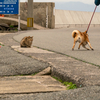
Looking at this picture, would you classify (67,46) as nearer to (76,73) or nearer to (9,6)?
(76,73)

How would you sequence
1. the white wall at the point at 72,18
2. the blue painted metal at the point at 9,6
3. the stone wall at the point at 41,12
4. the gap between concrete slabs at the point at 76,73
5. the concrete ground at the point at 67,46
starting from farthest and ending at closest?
the white wall at the point at 72,18, the stone wall at the point at 41,12, the blue painted metal at the point at 9,6, the concrete ground at the point at 67,46, the gap between concrete slabs at the point at 76,73

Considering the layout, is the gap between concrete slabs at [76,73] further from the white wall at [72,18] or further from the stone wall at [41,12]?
the white wall at [72,18]

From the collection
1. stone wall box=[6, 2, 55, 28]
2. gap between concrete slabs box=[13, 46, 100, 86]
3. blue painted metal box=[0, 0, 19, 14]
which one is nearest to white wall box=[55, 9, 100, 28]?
stone wall box=[6, 2, 55, 28]

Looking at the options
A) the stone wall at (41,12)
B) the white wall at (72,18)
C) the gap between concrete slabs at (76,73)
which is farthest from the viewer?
the white wall at (72,18)

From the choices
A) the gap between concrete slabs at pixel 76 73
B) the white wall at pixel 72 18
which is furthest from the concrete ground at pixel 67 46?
the white wall at pixel 72 18

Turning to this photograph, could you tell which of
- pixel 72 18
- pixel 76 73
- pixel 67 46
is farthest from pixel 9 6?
pixel 76 73

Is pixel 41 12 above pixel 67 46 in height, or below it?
above

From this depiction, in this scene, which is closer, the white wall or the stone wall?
the stone wall

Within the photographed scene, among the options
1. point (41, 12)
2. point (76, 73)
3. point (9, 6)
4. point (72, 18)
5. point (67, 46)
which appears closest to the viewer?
point (76, 73)

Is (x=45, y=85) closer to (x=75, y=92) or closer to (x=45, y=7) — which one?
(x=75, y=92)

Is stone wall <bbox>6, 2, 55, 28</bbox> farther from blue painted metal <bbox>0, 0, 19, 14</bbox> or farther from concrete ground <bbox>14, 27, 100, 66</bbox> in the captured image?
concrete ground <bbox>14, 27, 100, 66</bbox>

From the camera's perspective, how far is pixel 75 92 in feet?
10.6

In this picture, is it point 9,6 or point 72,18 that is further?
point 72,18

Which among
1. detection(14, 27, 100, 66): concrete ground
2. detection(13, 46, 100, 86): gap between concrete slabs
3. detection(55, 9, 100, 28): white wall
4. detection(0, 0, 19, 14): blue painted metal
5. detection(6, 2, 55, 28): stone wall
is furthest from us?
detection(55, 9, 100, 28): white wall
